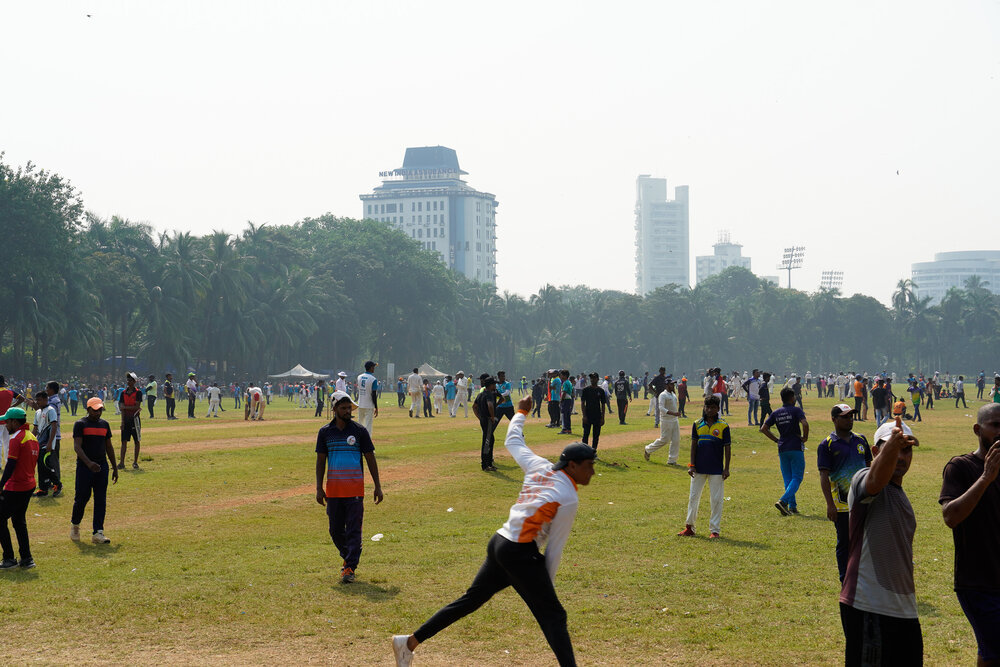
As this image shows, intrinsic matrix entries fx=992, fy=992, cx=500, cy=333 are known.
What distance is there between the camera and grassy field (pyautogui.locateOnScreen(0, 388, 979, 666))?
8.57 meters

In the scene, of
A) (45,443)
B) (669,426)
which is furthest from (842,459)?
(669,426)

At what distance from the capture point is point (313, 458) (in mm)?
23500

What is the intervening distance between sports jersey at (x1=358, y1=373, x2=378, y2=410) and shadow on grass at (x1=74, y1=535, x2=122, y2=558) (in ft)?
31.5

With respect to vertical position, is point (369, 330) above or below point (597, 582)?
above

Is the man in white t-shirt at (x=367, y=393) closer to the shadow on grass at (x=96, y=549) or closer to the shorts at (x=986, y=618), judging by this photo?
the shadow on grass at (x=96, y=549)

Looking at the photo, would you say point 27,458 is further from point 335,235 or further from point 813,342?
point 813,342

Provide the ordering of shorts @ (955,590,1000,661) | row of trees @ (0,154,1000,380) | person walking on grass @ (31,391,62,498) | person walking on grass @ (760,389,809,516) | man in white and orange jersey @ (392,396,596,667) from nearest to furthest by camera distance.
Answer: shorts @ (955,590,1000,661) → man in white and orange jersey @ (392,396,596,667) → person walking on grass @ (760,389,809,516) → person walking on grass @ (31,391,62,498) → row of trees @ (0,154,1000,380)

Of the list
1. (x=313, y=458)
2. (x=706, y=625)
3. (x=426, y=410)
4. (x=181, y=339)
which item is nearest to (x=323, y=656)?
(x=706, y=625)

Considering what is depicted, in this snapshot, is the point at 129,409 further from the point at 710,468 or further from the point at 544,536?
the point at 544,536

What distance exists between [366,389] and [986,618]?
17832mm

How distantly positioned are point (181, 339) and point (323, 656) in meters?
74.2

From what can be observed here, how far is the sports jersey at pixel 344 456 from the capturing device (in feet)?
35.8

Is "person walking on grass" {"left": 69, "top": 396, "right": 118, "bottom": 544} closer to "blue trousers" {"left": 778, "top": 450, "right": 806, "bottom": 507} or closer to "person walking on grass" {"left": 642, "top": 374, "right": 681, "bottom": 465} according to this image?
"blue trousers" {"left": 778, "top": 450, "right": 806, "bottom": 507}

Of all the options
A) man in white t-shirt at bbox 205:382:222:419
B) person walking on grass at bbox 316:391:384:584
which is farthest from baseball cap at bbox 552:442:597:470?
man in white t-shirt at bbox 205:382:222:419
